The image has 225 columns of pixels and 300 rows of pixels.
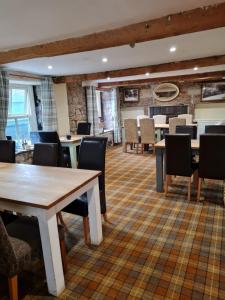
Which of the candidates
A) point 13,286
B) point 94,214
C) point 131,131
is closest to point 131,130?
point 131,131

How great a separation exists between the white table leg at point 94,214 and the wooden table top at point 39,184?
17cm

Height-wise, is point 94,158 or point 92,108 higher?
point 92,108

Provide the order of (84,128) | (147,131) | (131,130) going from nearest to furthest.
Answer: (84,128) → (147,131) → (131,130)

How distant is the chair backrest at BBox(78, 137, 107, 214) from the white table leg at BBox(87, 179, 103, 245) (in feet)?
0.87

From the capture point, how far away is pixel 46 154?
8.64 feet

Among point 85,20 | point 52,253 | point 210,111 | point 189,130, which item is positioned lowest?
point 52,253

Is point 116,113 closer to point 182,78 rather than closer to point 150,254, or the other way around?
point 182,78

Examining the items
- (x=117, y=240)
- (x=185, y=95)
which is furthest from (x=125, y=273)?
(x=185, y=95)

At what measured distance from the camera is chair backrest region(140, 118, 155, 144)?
19.7ft

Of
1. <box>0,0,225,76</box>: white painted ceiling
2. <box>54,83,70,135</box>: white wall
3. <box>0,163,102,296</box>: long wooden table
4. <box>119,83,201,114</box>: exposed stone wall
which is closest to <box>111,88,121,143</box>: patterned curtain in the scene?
<box>119,83,201,114</box>: exposed stone wall

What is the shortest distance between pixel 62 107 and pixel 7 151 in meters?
2.99

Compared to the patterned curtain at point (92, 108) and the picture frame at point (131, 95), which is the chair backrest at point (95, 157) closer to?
the patterned curtain at point (92, 108)

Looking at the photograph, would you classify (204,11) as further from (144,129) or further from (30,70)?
(144,129)

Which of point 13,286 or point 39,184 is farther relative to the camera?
point 39,184
